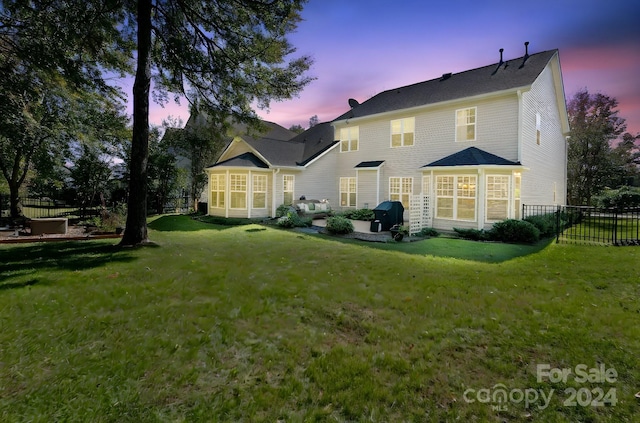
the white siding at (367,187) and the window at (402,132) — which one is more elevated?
the window at (402,132)

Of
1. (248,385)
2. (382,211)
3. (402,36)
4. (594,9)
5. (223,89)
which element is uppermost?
(594,9)

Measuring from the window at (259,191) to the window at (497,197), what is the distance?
39.4 feet

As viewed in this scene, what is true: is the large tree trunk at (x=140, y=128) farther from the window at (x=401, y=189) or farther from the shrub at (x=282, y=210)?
the window at (x=401, y=189)

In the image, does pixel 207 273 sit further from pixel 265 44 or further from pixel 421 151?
pixel 421 151

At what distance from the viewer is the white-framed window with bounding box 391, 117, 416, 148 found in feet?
55.3

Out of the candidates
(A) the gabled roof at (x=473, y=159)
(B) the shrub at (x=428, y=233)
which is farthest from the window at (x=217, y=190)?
(A) the gabled roof at (x=473, y=159)

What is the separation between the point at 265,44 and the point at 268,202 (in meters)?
9.37

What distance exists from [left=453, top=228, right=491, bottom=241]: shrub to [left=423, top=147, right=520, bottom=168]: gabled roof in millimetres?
2856

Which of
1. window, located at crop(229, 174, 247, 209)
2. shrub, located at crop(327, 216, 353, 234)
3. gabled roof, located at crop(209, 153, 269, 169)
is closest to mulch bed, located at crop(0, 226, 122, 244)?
window, located at crop(229, 174, 247, 209)

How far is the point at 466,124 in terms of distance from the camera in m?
14.8

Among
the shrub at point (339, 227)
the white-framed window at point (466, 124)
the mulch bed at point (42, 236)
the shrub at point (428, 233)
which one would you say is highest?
the white-framed window at point (466, 124)

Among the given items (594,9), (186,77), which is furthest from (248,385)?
(594,9)

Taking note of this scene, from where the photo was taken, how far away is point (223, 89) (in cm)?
1174

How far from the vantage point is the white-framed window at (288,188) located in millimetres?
19000
